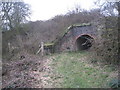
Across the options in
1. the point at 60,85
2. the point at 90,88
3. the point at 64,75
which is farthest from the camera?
the point at 64,75

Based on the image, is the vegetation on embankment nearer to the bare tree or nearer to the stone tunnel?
the stone tunnel

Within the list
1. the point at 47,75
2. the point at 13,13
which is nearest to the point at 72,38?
the point at 13,13

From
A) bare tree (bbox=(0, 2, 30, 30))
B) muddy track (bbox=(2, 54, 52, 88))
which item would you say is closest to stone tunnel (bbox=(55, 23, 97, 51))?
bare tree (bbox=(0, 2, 30, 30))

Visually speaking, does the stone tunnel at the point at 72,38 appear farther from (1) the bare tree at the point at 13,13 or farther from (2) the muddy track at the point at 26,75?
(2) the muddy track at the point at 26,75

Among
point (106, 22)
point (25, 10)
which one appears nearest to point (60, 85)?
point (106, 22)

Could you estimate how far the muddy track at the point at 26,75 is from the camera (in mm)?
6473

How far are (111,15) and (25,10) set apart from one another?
971 centimetres

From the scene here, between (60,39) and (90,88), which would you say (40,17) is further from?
(90,88)

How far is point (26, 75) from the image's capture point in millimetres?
7395

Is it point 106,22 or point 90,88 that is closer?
point 90,88

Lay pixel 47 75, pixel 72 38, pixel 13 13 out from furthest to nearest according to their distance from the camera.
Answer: pixel 13 13, pixel 72 38, pixel 47 75

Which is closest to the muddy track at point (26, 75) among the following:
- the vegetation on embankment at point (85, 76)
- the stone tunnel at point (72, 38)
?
the vegetation on embankment at point (85, 76)

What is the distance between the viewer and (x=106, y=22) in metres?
7.98

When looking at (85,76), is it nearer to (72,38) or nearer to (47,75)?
(47,75)
